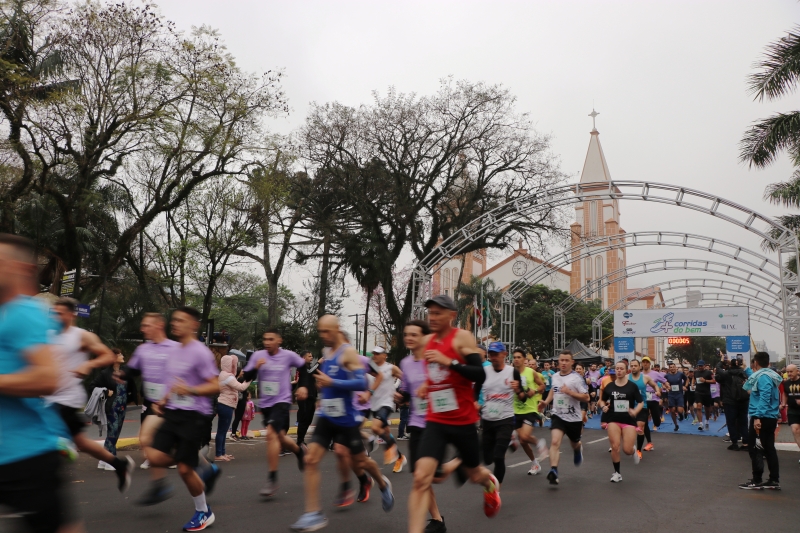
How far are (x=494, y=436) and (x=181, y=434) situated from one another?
12.5 ft

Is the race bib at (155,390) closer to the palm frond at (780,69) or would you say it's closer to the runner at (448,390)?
the runner at (448,390)

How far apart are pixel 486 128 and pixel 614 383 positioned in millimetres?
22473

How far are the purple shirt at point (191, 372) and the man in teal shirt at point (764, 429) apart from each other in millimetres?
7206

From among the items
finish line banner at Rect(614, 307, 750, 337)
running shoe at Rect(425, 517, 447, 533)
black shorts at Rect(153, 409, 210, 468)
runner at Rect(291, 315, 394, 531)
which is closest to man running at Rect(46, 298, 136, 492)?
black shorts at Rect(153, 409, 210, 468)

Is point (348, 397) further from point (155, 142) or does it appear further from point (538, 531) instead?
point (155, 142)

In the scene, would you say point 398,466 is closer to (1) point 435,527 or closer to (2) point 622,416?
(2) point 622,416

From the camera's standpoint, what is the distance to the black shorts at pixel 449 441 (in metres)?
5.51

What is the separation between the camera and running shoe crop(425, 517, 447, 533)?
20.9 ft

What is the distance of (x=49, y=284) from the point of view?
24.0m

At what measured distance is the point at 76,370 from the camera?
6820 mm

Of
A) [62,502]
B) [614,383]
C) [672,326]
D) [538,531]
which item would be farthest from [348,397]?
[672,326]

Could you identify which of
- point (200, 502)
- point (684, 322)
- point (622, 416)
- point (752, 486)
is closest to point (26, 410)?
point (200, 502)

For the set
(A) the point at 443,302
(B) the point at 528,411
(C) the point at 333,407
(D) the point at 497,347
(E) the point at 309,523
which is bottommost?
(E) the point at 309,523

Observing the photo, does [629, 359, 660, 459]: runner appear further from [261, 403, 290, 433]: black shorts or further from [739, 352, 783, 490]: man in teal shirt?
[261, 403, 290, 433]: black shorts
